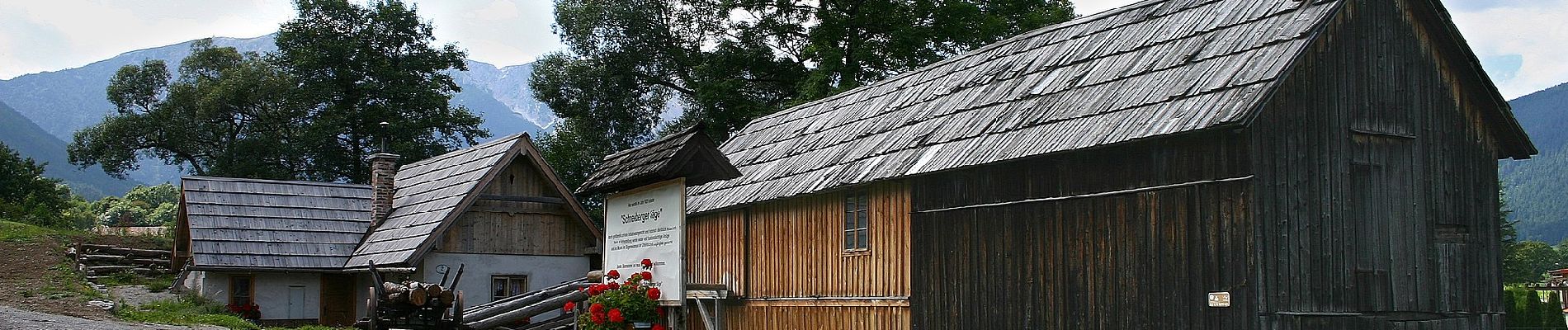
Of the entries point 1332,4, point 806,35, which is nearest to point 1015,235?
point 1332,4

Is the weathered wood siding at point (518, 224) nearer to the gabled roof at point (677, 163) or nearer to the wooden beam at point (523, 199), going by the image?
the wooden beam at point (523, 199)

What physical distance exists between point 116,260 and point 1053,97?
30.2 metres

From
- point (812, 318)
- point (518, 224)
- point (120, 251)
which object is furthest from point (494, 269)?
point (120, 251)

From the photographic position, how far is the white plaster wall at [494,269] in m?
27.8

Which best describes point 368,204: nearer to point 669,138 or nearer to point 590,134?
point 590,134

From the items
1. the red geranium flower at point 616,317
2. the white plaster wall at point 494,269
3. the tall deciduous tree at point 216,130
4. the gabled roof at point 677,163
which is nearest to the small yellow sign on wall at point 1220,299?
the gabled roof at point 677,163

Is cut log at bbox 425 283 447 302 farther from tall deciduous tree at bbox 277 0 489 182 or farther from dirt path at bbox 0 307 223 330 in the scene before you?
tall deciduous tree at bbox 277 0 489 182

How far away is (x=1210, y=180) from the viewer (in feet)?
40.9

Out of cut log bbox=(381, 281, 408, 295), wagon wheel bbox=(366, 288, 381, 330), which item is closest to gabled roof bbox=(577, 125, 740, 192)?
cut log bbox=(381, 281, 408, 295)

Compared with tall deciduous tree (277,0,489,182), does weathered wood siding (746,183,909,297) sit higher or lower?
lower

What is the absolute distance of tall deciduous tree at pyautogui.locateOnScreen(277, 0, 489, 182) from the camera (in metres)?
47.9

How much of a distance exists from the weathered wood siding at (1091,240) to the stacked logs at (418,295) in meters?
6.39

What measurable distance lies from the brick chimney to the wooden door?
143 cm

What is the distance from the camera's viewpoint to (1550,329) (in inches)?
1676
